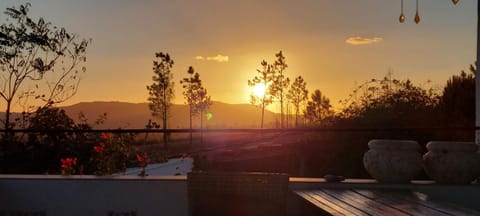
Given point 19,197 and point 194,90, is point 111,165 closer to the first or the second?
point 19,197

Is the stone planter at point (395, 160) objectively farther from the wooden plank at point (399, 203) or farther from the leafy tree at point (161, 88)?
the leafy tree at point (161, 88)

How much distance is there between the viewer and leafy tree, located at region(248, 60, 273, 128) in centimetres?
1780

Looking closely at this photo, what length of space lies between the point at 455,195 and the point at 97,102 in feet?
31.1

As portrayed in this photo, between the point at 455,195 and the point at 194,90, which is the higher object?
the point at 194,90

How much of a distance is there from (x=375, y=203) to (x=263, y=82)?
15175mm

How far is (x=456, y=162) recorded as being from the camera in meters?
4.46

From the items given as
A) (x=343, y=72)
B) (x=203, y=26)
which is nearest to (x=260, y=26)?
(x=203, y=26)

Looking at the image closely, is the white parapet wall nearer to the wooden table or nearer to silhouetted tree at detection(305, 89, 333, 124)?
the wooden table

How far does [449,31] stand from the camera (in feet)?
33.7

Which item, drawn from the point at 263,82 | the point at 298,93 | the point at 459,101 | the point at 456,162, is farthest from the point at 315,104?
the point at 456,162

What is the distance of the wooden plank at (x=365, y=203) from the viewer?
2960mm

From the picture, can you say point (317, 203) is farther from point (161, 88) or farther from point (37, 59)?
point (161, 88)

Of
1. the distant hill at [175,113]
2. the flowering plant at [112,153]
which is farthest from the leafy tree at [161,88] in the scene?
the flowering plant at [112,153]

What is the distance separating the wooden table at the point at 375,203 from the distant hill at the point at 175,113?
270 inches
